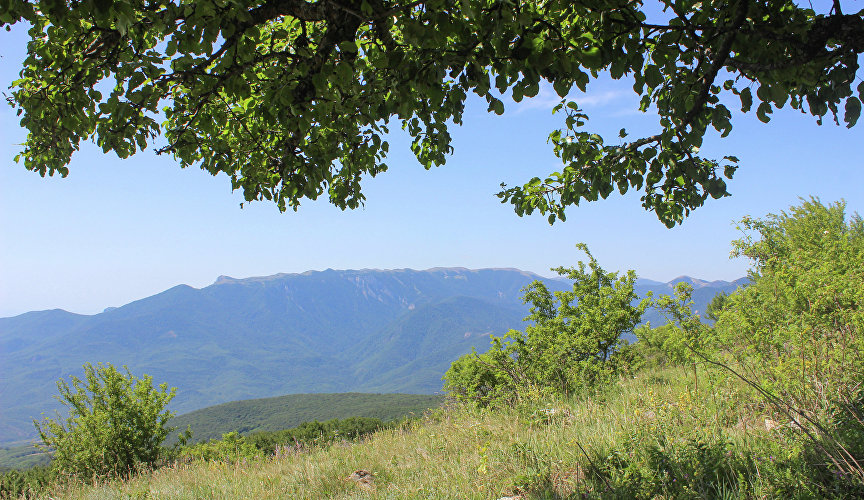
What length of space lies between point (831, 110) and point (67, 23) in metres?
5.30

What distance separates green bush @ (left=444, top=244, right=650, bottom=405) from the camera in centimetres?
1108

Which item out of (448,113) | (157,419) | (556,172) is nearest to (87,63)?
(448,113)

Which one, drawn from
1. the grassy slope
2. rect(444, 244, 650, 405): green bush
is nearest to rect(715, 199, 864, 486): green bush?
the grassy slope

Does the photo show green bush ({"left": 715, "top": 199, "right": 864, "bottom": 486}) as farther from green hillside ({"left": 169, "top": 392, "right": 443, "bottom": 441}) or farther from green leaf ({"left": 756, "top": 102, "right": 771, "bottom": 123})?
green hillside ({"left": 169, "top": 392, "right": 443, "bottom": 441})

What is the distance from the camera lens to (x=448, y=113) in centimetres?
458

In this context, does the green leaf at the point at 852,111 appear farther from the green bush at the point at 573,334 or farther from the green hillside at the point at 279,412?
the green hillside at the point at 279,412

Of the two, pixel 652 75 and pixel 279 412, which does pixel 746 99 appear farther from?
pixel 279 412

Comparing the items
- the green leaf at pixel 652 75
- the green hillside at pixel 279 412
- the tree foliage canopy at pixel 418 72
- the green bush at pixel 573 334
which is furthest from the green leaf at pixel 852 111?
the green hillside at pixel 279 412

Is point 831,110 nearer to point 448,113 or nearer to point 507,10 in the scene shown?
point 507,10

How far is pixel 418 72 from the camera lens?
3.15 meters

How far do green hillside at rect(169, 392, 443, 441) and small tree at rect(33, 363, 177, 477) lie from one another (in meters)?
112

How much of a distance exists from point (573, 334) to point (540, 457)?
26.9ft

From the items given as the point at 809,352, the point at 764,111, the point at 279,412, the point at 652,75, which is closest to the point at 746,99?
the point at 764,111

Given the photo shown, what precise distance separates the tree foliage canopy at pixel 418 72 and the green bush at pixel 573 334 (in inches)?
277
